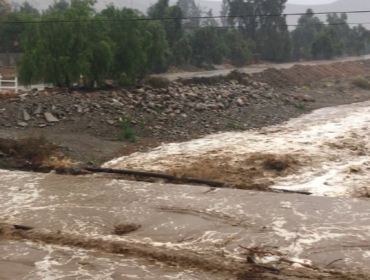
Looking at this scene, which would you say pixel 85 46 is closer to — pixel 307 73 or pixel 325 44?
pixel 307 73

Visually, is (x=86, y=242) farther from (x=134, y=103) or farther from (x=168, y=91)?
(x=168, y=91)

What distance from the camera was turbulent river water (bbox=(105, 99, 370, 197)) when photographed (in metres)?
13.1

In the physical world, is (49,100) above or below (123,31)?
below

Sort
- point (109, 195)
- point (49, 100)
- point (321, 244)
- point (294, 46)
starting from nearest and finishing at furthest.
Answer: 1. point (321, 244)
2. point (109, 195)
3. point (49, 100)
4. point (294, 46)

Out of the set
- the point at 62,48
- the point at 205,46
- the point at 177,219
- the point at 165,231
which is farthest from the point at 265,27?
the point at 165,231

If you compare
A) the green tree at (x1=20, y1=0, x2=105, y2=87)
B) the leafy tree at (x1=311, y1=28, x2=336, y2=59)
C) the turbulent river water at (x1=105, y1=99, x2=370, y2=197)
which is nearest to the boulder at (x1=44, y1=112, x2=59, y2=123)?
the green tree at (x1=20, y1=0, x2=105, y2=87)

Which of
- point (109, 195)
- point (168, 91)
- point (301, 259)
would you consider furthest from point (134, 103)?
point (301, 259)

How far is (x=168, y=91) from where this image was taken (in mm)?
22078

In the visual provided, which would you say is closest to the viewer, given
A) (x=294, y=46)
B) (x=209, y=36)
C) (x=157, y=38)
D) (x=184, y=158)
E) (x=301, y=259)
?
(x=301, y=259)

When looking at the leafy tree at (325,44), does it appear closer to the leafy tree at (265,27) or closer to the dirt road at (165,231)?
the leafy tree at (265,27)

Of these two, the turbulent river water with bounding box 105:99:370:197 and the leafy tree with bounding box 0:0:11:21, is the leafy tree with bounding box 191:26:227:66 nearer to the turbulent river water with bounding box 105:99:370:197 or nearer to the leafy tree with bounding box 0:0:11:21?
the leafy tree with bounding box 0:0:11:21

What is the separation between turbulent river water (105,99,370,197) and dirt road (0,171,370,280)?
1.51 meters

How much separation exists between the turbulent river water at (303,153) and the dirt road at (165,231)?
1.51 metres

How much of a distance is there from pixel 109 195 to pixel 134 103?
8.23 m
